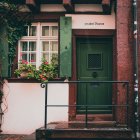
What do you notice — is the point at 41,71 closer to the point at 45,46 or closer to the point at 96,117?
the point at 45,46

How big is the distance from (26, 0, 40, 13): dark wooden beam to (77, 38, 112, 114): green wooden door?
1.57 meters

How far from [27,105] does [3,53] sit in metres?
1.70

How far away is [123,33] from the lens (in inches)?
392

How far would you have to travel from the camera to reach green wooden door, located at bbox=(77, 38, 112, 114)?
35.6 feet

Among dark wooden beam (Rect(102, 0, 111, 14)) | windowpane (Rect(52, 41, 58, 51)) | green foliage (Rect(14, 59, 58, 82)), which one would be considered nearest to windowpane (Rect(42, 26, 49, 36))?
windowpane (Rect(52, 41, 58, 51))

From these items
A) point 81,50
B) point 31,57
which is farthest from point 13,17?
point 81,50

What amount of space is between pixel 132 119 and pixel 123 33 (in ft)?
7.74

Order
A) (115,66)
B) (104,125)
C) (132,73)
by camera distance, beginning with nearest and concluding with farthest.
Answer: (104,125)
(132,73)
(115,66)

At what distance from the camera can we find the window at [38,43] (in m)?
11.1

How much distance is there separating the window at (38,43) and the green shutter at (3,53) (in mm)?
514

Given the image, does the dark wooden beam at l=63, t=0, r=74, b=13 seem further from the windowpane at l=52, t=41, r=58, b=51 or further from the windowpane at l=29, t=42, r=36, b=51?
the windowpane at l=29, t=42, r=36, b=51

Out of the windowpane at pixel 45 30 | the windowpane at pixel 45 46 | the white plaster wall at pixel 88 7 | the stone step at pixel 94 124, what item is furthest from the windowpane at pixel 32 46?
the stone step at pixel 94 124

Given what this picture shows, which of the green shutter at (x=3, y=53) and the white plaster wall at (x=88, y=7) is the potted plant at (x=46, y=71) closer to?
the green shutter at (x=3, y=53)

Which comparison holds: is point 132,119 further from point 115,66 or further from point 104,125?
point 115,66
